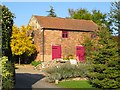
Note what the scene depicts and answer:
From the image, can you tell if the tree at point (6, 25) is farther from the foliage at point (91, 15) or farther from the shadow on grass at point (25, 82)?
the foliage at point (91, 15)

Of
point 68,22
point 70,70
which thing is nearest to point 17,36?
point 68,22

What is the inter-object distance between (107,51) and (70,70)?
12.8 ft

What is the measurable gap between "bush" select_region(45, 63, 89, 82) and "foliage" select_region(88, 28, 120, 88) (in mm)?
2163

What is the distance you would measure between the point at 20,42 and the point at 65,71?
14806 millimetres

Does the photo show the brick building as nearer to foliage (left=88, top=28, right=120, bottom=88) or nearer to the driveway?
the driveway

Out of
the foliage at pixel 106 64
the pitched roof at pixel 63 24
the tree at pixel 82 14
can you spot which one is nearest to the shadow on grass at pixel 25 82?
the foliage at pixel 106 64

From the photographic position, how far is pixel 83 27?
43156mm

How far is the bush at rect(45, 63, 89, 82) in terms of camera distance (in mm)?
22297

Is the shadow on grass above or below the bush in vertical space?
below

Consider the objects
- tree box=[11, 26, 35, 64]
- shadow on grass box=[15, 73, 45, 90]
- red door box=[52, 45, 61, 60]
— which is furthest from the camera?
red door box=[52, 45, 61, 60]

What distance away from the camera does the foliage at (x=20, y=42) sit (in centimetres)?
3666

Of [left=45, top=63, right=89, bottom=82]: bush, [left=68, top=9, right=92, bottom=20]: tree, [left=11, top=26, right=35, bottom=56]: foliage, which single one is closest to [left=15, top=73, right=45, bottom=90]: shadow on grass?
[left=45, top=63, right=89, bottom=82]: bush

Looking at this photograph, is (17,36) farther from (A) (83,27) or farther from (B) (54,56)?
(A) (83,27)

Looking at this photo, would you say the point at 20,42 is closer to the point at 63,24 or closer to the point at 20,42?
the point at 20,42
